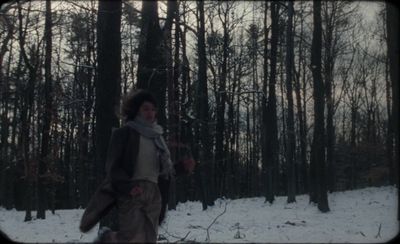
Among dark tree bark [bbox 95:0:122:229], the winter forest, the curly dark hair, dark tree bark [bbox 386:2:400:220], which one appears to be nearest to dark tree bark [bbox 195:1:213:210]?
the winter forest

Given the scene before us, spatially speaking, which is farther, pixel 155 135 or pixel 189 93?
pixel 189 93

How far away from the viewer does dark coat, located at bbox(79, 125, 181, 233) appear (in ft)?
16.4

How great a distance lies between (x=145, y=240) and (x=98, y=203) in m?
0.62

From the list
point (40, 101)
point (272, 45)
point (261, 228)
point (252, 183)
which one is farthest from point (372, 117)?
point (261, 228)

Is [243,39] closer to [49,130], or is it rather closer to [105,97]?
[49,130]

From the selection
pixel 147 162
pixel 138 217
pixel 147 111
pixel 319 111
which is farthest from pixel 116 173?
pixel 319 111

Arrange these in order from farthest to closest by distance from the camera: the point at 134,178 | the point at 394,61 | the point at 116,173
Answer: the point at 394,61 < the point at 134,178 < the point at 116,173

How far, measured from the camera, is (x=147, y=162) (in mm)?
5191

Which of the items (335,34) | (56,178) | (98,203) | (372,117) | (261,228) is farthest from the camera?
(372,117)

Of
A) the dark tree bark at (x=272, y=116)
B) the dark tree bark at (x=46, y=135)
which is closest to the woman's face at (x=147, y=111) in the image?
the dark tree bark at (x=46, y=135)

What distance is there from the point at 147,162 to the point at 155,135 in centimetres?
30

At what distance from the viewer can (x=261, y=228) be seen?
38.9ft

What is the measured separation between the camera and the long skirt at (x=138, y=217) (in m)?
5.06

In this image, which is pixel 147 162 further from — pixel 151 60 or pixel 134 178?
pixel 151 60
